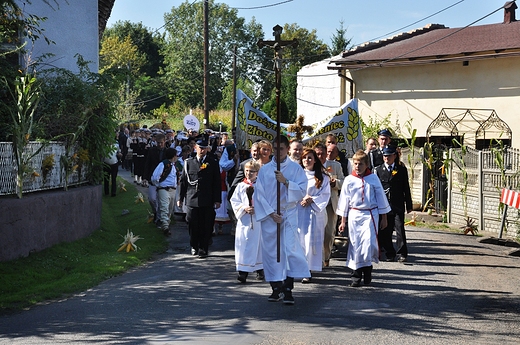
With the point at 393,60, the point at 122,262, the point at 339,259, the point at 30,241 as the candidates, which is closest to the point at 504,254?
the point at 339,259

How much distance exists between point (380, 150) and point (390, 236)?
1.62 metres

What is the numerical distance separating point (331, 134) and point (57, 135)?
5.14m

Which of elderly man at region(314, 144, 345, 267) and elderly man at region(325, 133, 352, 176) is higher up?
elderly man at region(325, 133, 352, 176)

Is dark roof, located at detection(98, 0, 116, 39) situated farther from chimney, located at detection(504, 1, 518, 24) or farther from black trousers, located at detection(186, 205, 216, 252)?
chimney, located at detection(504, 1, 518, 24)

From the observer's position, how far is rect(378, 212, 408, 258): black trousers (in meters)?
12.4

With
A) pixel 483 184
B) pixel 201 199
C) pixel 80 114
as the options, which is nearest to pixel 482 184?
pixel 483 184

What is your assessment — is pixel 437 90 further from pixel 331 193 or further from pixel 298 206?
pixel 298 206

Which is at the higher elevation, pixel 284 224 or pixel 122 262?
pixel 284 224

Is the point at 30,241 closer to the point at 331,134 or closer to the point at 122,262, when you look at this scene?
the point at 122,262

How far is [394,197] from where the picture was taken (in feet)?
41.2

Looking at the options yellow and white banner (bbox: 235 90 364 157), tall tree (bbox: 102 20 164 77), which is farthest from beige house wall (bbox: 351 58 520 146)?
tall tree (bbox: 102 20 164 77)

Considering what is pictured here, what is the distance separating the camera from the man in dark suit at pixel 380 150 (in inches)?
509

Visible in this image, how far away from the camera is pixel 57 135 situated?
14.1 metres

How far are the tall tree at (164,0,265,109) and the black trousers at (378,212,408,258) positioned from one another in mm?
65509
